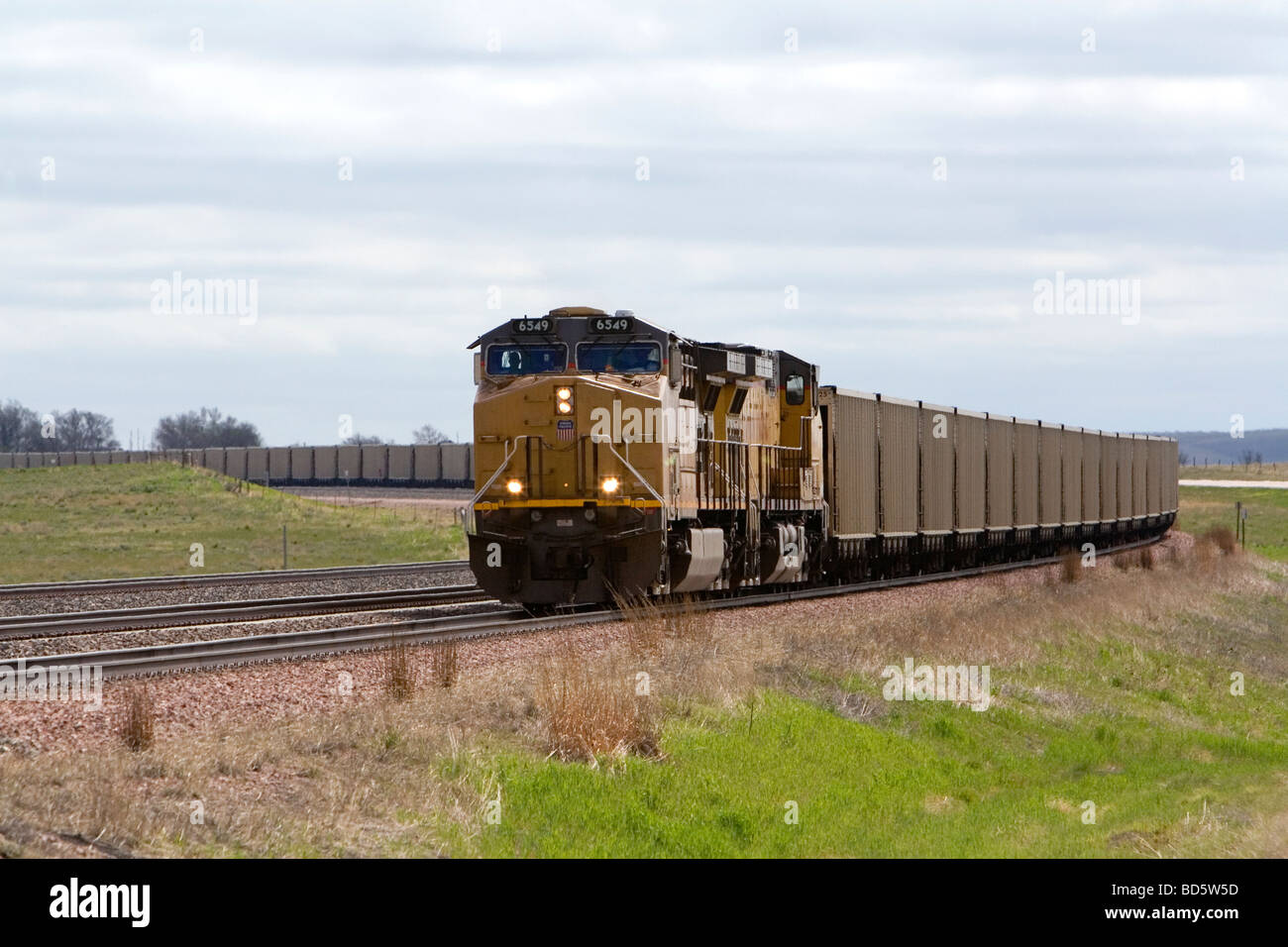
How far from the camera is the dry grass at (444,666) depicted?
540 inches

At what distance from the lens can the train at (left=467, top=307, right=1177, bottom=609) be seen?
67.0ft

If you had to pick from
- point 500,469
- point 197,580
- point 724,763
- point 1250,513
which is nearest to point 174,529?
point 197,580

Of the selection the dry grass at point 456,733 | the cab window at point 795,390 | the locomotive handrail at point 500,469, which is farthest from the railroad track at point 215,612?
the cab window at point 795,390

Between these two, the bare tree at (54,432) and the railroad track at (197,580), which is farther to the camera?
the bare tree at (54,432)

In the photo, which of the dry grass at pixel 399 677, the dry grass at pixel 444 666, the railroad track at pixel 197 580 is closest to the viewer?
the dry grass at pixel 399 677

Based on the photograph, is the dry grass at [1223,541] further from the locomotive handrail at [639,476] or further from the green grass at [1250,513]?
the locomotive handrail at [639,476]

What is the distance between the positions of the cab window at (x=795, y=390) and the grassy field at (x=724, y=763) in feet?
15.3

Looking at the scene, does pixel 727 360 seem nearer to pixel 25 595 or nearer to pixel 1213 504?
pixel 25 595

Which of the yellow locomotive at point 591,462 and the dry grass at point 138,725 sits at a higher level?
the yellow locomotive at point 591,462
